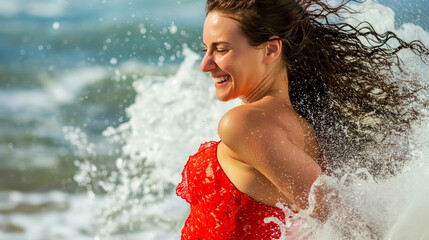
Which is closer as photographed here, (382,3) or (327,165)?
(327,165)

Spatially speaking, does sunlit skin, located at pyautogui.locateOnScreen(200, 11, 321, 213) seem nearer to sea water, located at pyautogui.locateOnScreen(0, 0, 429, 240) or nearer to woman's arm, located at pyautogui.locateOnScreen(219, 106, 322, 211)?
woman's arm, located at pyautogui.locateOnScreen(219, 106, 322, 211)

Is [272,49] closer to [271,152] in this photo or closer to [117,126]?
[271,152]

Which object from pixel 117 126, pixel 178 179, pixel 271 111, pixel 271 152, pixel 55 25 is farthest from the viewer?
pixel 55 25

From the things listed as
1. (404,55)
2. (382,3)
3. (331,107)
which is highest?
(382,3)

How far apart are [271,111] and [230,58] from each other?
1.01 ft

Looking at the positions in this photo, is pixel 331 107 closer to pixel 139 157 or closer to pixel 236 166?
pixel 236 166

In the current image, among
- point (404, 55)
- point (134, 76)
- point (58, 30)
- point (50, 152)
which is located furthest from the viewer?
point (58, 30)

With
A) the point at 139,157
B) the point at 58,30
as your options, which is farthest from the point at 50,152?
Result: the point at 58,30

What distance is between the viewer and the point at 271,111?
190 cm

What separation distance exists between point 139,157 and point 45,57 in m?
4.77

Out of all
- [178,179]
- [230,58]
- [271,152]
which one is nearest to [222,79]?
[230,58]

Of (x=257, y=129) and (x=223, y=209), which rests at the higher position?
(x=257, y=129)

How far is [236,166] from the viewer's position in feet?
6.49

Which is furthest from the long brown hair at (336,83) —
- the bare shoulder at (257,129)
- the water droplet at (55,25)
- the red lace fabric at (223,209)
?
the water droplet at (55,25)
